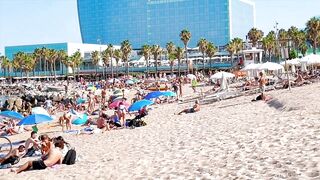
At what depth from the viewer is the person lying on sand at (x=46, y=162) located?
10758 mm

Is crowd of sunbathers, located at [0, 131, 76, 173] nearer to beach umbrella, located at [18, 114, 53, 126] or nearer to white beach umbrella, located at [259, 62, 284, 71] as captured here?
beach umbrella, located at [18, 114, 53, 126]

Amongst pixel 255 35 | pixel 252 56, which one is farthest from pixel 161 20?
pixel 252 56

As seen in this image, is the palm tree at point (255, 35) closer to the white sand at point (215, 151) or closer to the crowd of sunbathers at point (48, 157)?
the white sand at point (215, 151)

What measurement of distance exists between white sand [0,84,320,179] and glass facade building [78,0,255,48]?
5279 inches

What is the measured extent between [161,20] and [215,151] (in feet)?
486

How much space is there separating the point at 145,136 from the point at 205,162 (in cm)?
659

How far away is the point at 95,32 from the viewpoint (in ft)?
549

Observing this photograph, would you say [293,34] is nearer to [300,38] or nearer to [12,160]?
[300,38]

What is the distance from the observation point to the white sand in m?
7.99

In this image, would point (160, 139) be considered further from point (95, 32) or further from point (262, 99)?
point (95, 32)

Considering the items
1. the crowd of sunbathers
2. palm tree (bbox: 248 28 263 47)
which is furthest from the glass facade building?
the crowd of sunbathers

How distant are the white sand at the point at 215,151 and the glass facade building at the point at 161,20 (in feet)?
440

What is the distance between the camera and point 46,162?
427 inches

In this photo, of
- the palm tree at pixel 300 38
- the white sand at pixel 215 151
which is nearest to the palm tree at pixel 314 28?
the palm tree at pixel 300 38
